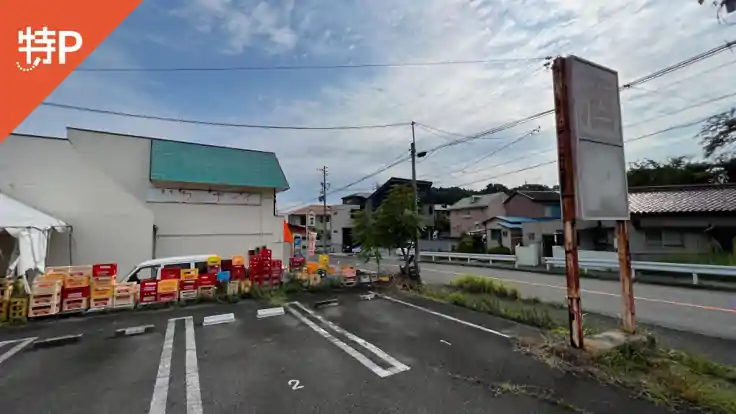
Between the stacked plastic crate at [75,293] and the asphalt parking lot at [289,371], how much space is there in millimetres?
642

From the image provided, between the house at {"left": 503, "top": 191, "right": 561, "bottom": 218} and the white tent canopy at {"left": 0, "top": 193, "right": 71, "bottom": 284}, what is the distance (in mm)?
29837

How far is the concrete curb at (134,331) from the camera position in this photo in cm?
551

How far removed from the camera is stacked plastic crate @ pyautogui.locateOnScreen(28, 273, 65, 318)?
645 cm

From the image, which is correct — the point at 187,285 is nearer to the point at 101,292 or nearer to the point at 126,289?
the point at 126,289

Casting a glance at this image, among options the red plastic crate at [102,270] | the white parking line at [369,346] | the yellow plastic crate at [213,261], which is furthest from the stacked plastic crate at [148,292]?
the white parking line at [369,346]

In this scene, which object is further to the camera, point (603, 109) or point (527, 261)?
point (527, 261)

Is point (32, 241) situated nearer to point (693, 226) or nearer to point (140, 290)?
point (140, 290)

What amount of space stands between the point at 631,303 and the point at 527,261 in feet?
44.1

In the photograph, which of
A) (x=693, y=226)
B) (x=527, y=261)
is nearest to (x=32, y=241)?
(x=527, y=261)

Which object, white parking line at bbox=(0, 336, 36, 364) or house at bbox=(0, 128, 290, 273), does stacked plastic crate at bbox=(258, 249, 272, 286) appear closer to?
house at bbox=(0, 128, 290, 273)

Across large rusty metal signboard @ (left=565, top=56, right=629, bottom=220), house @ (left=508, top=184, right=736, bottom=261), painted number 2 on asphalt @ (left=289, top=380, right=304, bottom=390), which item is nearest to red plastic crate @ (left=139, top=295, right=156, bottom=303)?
painted number 2 on asphalt @ (left=289, top=380, right=304, bottom=390)

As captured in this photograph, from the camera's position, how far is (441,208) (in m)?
42.0

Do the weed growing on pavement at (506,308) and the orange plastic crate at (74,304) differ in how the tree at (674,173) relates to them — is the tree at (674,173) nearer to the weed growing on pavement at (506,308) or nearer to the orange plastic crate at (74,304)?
the weed growing on pavement at (506,308)

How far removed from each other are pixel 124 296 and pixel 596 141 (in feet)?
30.4
